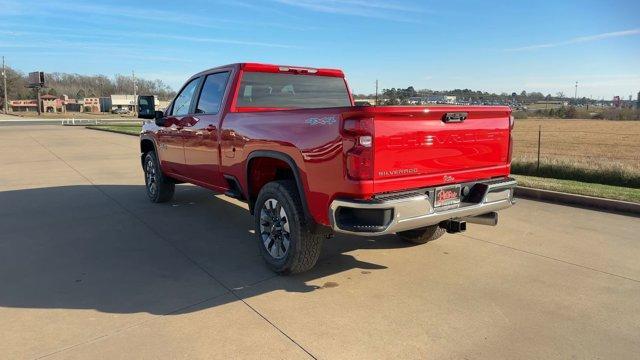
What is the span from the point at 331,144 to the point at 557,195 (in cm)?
556

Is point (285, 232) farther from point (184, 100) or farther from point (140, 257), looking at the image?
point (184, 100)

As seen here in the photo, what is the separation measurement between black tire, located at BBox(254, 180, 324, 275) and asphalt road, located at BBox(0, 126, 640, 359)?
7.2 inches

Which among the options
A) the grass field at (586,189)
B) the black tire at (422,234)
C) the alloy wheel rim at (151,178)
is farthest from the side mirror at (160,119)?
the grass field at (586,189)

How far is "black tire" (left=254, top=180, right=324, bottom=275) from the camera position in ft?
13.3

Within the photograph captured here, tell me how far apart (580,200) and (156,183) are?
667 cm

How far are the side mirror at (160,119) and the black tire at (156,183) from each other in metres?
0.71

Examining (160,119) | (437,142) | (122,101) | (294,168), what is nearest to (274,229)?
(294,168)

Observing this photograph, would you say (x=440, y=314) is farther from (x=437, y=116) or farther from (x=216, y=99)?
(x=216, y=99)

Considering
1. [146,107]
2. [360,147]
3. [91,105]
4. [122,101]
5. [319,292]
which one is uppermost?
[122,101]

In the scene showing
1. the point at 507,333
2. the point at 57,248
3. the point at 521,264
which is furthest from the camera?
the point at 57,248

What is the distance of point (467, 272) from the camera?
4.45 meters

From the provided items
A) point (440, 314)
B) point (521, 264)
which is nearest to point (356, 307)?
point (440, 314)

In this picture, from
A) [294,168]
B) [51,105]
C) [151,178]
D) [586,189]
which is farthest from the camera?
[51,105]

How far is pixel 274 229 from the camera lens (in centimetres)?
441
